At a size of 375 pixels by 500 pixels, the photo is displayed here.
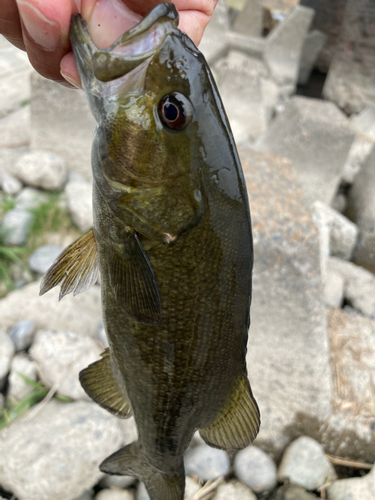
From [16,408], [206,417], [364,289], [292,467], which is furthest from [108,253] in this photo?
[364,289]

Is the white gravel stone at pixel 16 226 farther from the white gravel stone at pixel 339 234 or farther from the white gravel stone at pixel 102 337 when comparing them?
the white gravel stone at pixel 339 234

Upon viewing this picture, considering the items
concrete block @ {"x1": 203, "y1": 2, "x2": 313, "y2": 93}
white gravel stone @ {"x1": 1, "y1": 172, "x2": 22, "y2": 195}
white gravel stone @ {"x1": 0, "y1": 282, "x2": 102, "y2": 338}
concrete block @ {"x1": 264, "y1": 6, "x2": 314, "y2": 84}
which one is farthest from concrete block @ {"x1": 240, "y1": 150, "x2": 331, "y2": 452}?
concrete block @ {"x1": 264, "y1": 6, "x2": 314, "y2": 84}

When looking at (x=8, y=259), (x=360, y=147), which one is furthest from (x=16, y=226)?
(x=360, y=147)

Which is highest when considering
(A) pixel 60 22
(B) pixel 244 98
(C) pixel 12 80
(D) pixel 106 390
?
(A) pixel 60 22

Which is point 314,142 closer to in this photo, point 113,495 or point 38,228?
A: point 38,228

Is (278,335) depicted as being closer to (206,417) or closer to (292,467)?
(292,467)

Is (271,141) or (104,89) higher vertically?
(104,89)

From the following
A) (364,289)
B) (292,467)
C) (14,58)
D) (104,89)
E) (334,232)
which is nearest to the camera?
(104,89)
